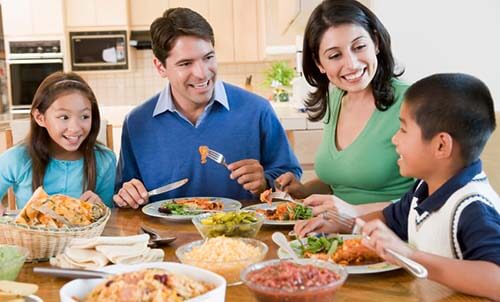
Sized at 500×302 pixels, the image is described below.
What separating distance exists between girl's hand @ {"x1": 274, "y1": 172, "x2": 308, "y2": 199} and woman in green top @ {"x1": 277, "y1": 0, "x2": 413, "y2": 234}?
0.01 m

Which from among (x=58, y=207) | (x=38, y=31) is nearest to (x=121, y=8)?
(x=38, y=31)

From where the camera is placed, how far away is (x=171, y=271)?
99 cm

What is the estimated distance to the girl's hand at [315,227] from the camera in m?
1.40

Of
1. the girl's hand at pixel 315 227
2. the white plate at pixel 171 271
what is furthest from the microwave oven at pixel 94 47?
the white plate at pixel 171 271

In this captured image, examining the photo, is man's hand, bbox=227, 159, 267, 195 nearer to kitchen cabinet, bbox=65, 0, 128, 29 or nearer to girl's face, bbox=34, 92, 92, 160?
girl's face, bbox=34, 92, 92, 160

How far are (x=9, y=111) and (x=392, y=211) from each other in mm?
5073

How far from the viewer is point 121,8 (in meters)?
5.84

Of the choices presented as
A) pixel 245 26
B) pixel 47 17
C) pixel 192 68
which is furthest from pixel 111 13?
pixel 192 68

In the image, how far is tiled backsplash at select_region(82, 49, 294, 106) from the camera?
252 inches

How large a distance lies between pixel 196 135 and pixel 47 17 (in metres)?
4.23

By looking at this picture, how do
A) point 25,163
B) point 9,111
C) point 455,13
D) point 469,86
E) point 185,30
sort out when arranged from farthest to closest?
1. point 9,111
2. point 455,13
3. point 25,163
4. point 185,30
5. point 469,86

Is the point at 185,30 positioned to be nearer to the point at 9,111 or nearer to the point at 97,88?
the point at 9,111

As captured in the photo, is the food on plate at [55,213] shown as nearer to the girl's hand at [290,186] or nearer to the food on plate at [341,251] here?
the food on plate at [341,251]

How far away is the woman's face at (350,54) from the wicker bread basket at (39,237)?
0.93 m
